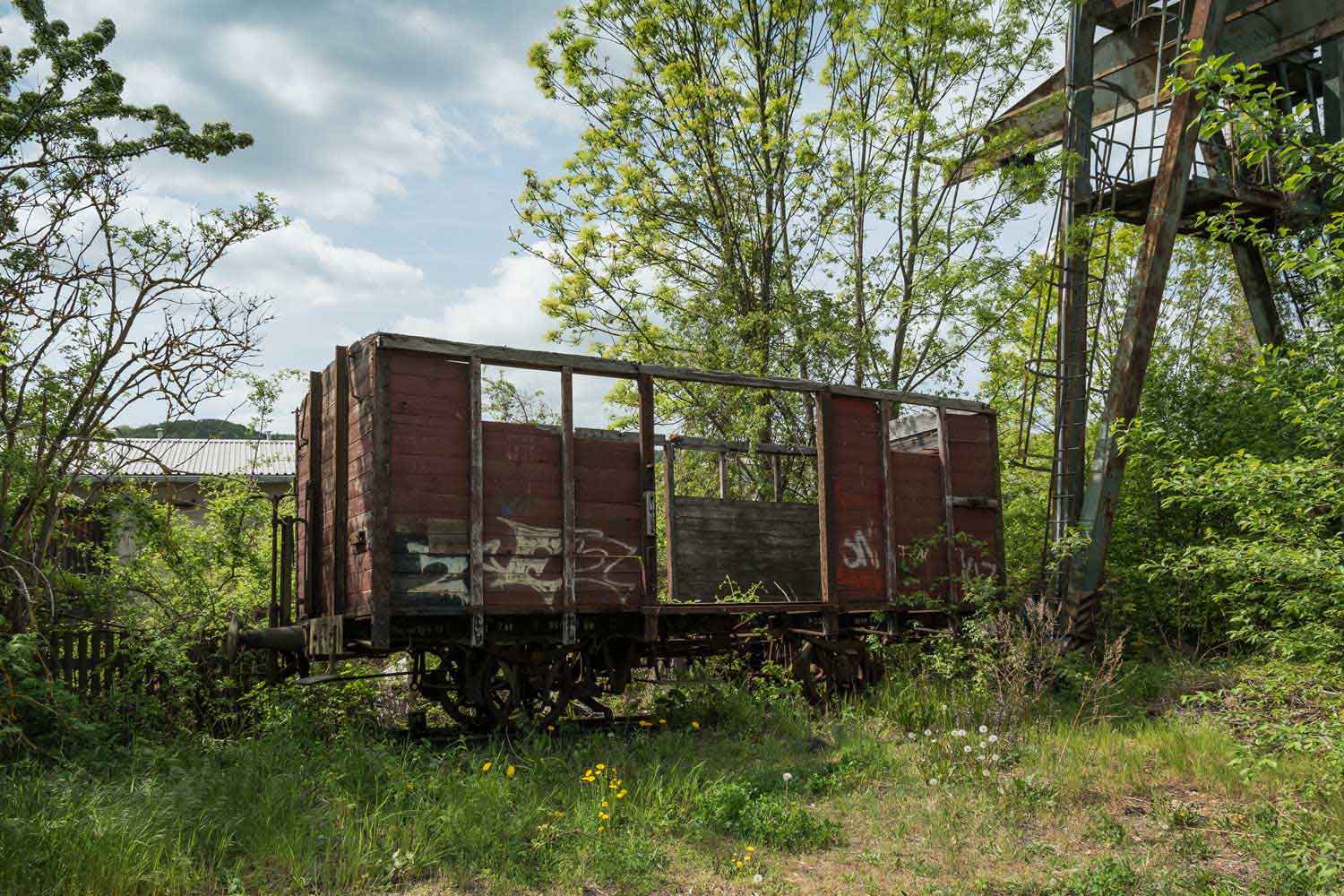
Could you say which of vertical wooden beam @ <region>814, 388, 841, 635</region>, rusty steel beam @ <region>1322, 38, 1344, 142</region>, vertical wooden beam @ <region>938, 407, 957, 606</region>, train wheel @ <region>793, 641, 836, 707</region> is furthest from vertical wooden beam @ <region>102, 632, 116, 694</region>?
rusty steel beam @ <region>1322, 38, 1344, 142</region>

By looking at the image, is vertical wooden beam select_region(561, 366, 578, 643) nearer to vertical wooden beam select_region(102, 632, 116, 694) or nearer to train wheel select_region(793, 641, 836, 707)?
train wheel select_region(793, 641, 836, 707)

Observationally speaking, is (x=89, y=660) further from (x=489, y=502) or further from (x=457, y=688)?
(x=489, y=502)

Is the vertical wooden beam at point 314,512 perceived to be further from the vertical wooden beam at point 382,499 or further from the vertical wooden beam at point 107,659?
the vertical wooden beam at point 107,659

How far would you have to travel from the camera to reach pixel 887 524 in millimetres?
10102

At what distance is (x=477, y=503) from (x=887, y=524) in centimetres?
454

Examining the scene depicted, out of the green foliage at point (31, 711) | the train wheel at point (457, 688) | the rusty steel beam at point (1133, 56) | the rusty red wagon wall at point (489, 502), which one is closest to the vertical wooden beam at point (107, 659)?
the green foliage at point (31, 711)

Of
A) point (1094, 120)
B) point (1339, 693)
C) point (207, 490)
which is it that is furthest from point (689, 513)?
point (1094, 120)

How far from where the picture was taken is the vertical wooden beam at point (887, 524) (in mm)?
10047

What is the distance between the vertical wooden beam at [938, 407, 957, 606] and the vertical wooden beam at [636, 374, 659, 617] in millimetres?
3783

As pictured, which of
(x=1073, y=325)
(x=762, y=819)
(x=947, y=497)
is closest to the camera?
(x=762, y=819)

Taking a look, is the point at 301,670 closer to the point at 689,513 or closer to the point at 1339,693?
the point at 689,513

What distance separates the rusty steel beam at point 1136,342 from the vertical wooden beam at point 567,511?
20.1 feet

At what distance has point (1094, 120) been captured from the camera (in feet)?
47.9

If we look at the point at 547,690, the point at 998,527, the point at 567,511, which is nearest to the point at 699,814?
the point at 547,690
